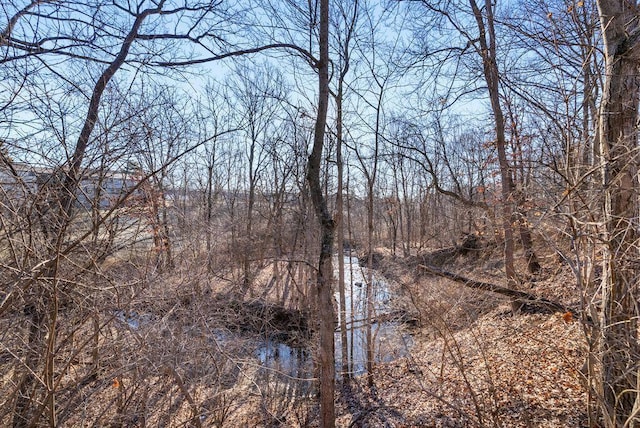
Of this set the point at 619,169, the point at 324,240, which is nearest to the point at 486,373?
the point at 324,240

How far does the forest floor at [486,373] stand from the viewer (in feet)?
15.6

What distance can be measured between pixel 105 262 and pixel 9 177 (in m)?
1.36

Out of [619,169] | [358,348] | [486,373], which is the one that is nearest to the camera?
[619,169]

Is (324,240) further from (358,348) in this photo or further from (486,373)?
(358,348)

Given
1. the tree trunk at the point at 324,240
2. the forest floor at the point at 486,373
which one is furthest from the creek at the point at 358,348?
the tree trunk at the point at 324,240

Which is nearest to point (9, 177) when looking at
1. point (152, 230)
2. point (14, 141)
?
point (14, 141)

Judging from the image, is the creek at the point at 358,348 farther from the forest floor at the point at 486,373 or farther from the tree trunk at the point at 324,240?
the tree trunk at the point at 324,240

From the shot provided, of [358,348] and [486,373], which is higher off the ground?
[486,373]

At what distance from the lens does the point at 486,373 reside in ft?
20.4

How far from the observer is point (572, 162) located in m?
3.19

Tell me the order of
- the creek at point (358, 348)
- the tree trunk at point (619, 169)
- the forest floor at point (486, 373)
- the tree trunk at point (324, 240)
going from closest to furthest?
the tree trunk at point (619, 169) → the forest floor at point (486, 373) → the tree trunk at point (324, 240) → the creek at point (358, 348)

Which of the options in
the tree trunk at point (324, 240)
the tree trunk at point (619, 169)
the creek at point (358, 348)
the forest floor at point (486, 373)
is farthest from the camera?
the creek at point (358, 348)

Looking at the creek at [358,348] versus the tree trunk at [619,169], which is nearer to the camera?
the tree trunk at [619,169]

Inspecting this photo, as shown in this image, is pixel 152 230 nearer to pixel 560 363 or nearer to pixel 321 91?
pixel 321 91
